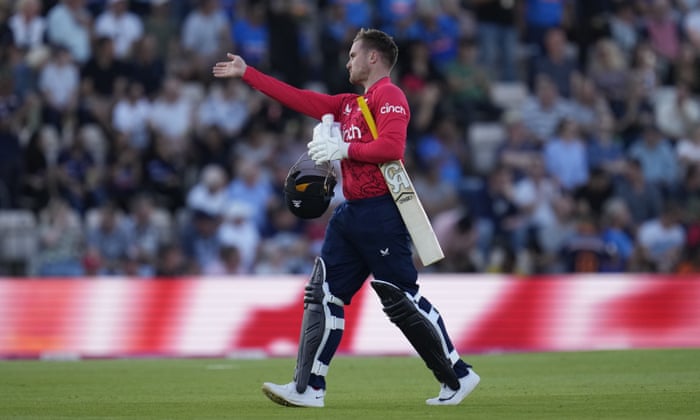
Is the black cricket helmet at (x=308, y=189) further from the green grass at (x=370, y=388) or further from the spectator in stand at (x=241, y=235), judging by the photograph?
the spectator in stand at (x=241, y=235)

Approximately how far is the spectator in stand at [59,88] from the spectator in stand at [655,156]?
27.9 feet

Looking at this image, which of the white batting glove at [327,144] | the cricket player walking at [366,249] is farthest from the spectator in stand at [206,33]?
the white batting glove at [327,144]

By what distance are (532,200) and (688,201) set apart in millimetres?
2537

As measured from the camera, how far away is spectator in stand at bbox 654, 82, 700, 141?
2216cm

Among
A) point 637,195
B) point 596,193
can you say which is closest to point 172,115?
point 596,193

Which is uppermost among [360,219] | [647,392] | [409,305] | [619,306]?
[360,219]

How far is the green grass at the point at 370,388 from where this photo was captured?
8.50 meters

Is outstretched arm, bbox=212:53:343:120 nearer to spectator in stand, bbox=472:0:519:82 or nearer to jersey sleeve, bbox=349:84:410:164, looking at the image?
jersey sleeve, bbox=349:84:410:164

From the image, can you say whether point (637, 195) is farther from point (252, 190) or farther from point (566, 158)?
point (252, 190)

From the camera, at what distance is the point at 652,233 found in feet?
65.4

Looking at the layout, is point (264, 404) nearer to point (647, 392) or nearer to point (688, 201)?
point (647, 392)

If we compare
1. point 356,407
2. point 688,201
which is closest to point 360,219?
point 356,407

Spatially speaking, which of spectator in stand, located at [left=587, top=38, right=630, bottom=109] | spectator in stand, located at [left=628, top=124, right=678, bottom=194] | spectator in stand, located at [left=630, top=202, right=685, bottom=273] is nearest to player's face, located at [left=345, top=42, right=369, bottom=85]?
spectator in stand, located at [left=630, top=202, right=685, bottom=273]

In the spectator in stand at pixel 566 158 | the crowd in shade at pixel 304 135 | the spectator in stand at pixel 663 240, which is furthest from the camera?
the spectator in stand at pixel 566 158
